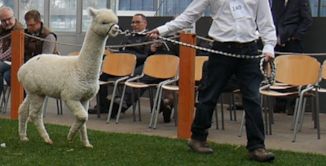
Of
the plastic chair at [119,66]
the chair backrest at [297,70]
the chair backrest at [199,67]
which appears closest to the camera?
the chair backrest at [297,70]

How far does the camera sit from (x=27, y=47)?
32.3ft

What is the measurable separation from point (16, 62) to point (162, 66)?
2.10 m

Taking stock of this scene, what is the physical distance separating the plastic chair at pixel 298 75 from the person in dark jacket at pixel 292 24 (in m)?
1.67

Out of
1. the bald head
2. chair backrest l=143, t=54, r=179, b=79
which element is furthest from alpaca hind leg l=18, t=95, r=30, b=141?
the bald head

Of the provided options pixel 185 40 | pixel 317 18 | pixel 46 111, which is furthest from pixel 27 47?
pixel 317 18

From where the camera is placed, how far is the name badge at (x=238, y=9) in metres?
6.08

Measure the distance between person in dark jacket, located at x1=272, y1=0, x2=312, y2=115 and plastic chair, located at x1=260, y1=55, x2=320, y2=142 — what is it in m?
1.67

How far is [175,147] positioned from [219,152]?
0.53m

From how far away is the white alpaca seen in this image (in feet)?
21.0

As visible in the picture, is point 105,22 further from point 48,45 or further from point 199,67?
point 48,45

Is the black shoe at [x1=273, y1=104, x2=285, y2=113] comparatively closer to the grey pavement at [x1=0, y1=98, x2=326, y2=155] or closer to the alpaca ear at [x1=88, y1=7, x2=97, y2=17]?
the grey pavement at [x1=0, y1=98, x2=326, y2=155]

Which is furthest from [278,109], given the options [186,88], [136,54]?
[186,88]

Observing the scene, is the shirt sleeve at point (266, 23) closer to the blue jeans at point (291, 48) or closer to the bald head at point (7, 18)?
the blue jeans at point (291, 48)

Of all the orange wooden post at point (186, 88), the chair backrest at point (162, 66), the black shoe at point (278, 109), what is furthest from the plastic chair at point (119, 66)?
the black shoe at point (278, 109)
